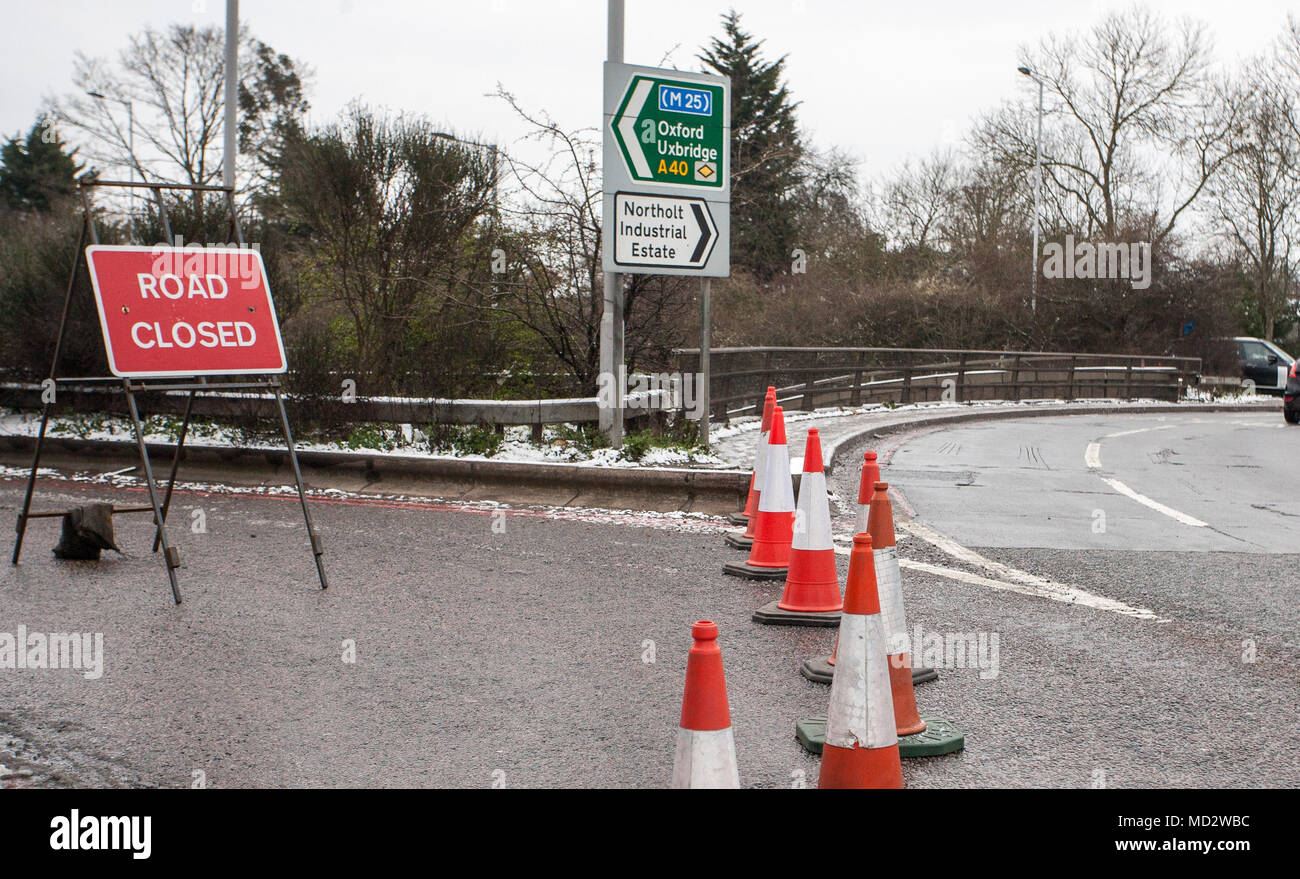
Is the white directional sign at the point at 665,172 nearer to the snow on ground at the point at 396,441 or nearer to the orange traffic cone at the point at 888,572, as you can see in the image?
the snow on ground at the point at 396,441

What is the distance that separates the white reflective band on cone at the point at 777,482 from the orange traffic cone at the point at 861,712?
308 centimetres

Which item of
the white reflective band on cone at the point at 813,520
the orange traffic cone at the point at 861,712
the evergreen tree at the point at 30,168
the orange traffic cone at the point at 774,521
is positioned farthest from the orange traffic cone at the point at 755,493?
the evergreen tree at the point at 30,168

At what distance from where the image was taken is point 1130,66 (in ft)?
137

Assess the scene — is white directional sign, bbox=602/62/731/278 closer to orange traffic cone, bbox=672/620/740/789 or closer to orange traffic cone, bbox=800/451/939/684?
orange traffic cone, bbox=800/451/939/684

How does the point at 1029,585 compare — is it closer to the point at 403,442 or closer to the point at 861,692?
the point at 861,692

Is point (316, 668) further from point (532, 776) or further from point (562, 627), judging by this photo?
point (532, 776)

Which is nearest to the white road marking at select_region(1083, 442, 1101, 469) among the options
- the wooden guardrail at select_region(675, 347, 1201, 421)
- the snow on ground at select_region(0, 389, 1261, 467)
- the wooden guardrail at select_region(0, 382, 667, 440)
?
the snow on ground at select_region(0, 389, 1261, 467)

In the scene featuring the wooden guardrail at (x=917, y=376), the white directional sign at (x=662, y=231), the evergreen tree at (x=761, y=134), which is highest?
the evergreen tree at (x=761, y=134)

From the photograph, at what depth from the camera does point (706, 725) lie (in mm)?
2945

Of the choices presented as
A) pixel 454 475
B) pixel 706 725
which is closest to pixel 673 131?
pixel 454 475

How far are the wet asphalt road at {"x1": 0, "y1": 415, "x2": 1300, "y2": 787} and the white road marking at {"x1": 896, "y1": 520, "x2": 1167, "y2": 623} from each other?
0.38 feet

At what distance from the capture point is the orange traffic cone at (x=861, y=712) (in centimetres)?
338

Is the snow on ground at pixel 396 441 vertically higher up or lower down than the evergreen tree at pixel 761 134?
lower down

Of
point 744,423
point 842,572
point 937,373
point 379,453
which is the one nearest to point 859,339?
point 937,373
